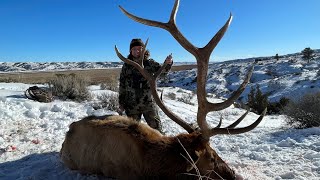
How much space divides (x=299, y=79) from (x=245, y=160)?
26.1 metres

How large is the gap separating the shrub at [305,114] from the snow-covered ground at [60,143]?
1.19 metres

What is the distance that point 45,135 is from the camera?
7.15 meters

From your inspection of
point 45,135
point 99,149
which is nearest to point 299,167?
point 99,149

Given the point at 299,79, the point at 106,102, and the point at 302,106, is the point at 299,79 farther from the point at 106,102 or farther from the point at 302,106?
the point at 106,102

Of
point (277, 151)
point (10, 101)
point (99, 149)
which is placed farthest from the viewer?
point (10, 101)

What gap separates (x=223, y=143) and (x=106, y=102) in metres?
4.22

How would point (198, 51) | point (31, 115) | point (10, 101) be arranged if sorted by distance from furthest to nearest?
point (10, 101) < point (31, 115) < point (198, 51)

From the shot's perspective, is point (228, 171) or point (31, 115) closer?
point (228, 171)

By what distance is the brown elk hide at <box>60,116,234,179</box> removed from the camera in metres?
4.03

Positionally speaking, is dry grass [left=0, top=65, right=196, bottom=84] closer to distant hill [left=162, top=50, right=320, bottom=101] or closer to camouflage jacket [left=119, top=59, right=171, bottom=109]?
distant hill [left=162, top=50, right=320, bottom=101]

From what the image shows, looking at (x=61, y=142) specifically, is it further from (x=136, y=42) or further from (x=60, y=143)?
(x=136, y=42)

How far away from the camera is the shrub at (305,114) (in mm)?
9070

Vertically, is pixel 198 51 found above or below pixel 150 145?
above

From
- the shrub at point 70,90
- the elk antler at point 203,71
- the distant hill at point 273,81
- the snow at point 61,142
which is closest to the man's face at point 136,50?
the elk antler at point 203,71
